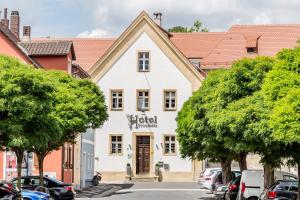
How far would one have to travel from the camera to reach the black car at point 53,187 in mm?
31922

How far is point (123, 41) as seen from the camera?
63.5m

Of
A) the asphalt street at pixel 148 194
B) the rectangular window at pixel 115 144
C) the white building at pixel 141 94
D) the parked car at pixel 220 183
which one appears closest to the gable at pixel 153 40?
the white building at pixel 141 94

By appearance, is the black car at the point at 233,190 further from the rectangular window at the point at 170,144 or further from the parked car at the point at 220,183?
the rectangular window at the point at 170,144

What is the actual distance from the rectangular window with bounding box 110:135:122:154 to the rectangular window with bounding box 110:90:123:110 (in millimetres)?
2496

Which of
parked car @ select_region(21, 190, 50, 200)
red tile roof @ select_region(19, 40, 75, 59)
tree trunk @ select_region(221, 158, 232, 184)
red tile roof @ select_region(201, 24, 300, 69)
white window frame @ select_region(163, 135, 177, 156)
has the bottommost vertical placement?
parked car @ select_region(21, 190, 50, 200)

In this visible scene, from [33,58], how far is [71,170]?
7.85 meters

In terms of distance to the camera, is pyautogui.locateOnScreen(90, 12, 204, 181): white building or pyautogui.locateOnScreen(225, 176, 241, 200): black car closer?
pyautogui.locateOnScreen(225, 176, 241, 200): black car

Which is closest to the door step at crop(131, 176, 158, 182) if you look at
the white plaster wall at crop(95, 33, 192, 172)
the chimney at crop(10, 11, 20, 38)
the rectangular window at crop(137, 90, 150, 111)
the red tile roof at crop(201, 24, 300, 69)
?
the white plaster wall at crop(95, 33, 192, 172)

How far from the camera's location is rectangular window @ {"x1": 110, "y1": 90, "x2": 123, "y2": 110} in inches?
2510

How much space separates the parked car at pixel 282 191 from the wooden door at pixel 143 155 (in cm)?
3607

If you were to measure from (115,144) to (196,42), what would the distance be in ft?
51.3

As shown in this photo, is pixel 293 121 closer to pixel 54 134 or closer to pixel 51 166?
pixel 54 134

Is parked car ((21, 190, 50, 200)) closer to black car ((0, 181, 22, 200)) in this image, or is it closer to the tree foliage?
the tree foliage

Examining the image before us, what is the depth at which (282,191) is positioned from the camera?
26.4 m
